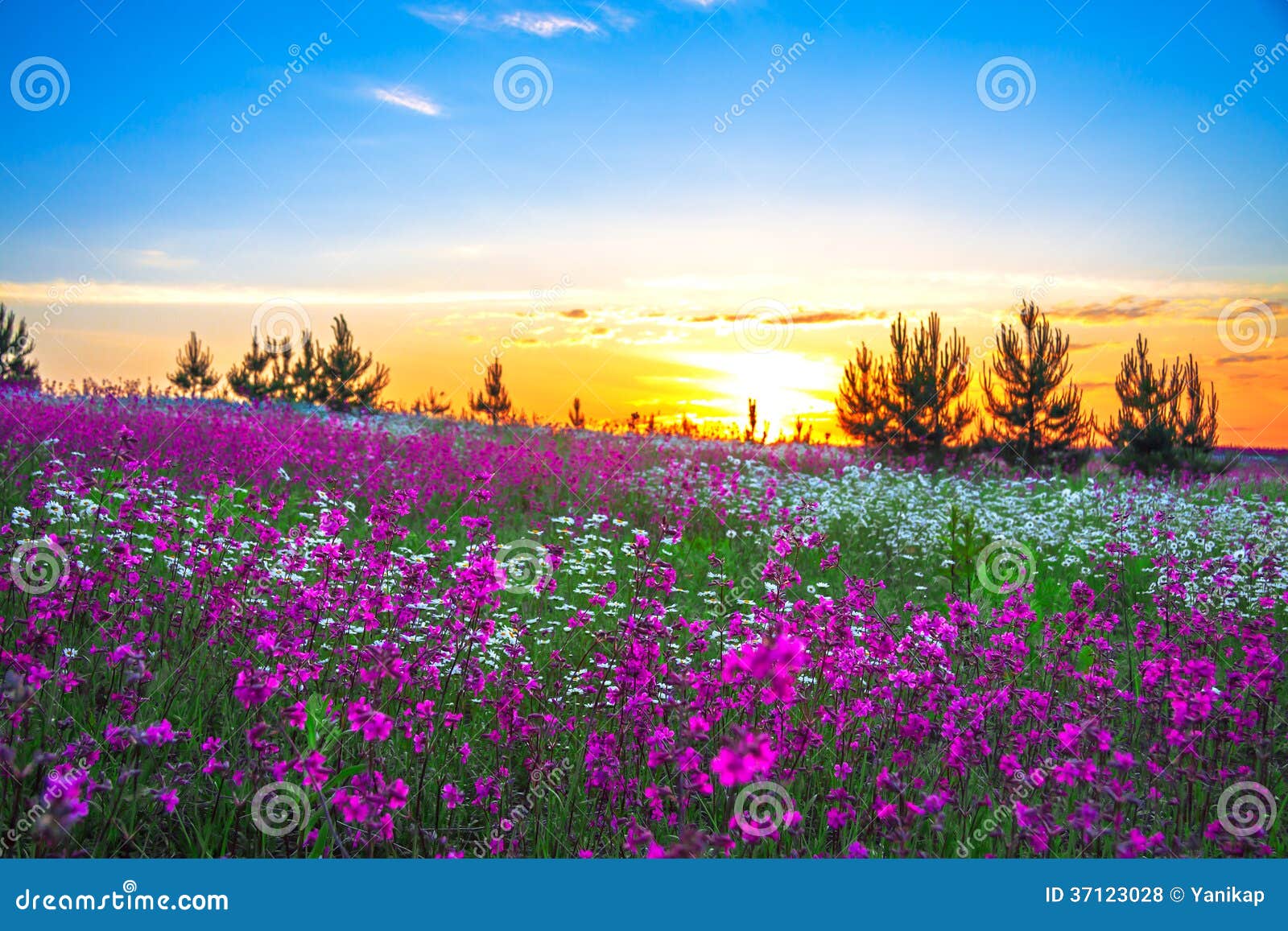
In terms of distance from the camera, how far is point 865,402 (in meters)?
22.3

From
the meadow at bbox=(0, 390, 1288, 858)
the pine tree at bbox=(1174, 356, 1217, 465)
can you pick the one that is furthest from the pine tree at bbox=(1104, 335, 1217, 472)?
the meadow at bbox=(0, 390, 1288, 858)

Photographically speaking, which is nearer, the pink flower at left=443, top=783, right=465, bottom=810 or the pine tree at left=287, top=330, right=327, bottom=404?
the pink flower at left=443, top=783, right=465, bottom=810

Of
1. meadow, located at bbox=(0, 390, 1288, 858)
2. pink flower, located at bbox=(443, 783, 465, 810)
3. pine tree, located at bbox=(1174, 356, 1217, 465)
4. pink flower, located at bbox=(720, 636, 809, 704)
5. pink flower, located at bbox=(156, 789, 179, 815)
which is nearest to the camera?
pink flower, located at bbox=(720, 636, 809, 704)

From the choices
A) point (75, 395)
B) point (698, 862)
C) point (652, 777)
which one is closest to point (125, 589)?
point (652, 777)

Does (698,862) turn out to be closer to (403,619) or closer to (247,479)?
(403,619)

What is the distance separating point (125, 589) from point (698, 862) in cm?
386

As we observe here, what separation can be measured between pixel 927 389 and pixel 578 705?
1856 cm

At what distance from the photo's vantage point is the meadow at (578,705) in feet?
10.0

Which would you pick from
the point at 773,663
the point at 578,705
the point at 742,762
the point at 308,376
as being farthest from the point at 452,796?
the point at 308,376

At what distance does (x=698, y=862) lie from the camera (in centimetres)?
276

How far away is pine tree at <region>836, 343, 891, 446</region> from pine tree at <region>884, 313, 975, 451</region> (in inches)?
8.7

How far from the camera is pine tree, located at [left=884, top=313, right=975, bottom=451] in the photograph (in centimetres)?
2105

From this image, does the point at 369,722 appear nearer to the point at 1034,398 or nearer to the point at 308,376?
the point at 1034,398

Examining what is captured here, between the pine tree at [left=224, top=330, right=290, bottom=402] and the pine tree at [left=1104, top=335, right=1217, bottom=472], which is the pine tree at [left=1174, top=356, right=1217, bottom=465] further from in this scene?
the pine tree at [left=224, top=330, right=290, bottom=402]
